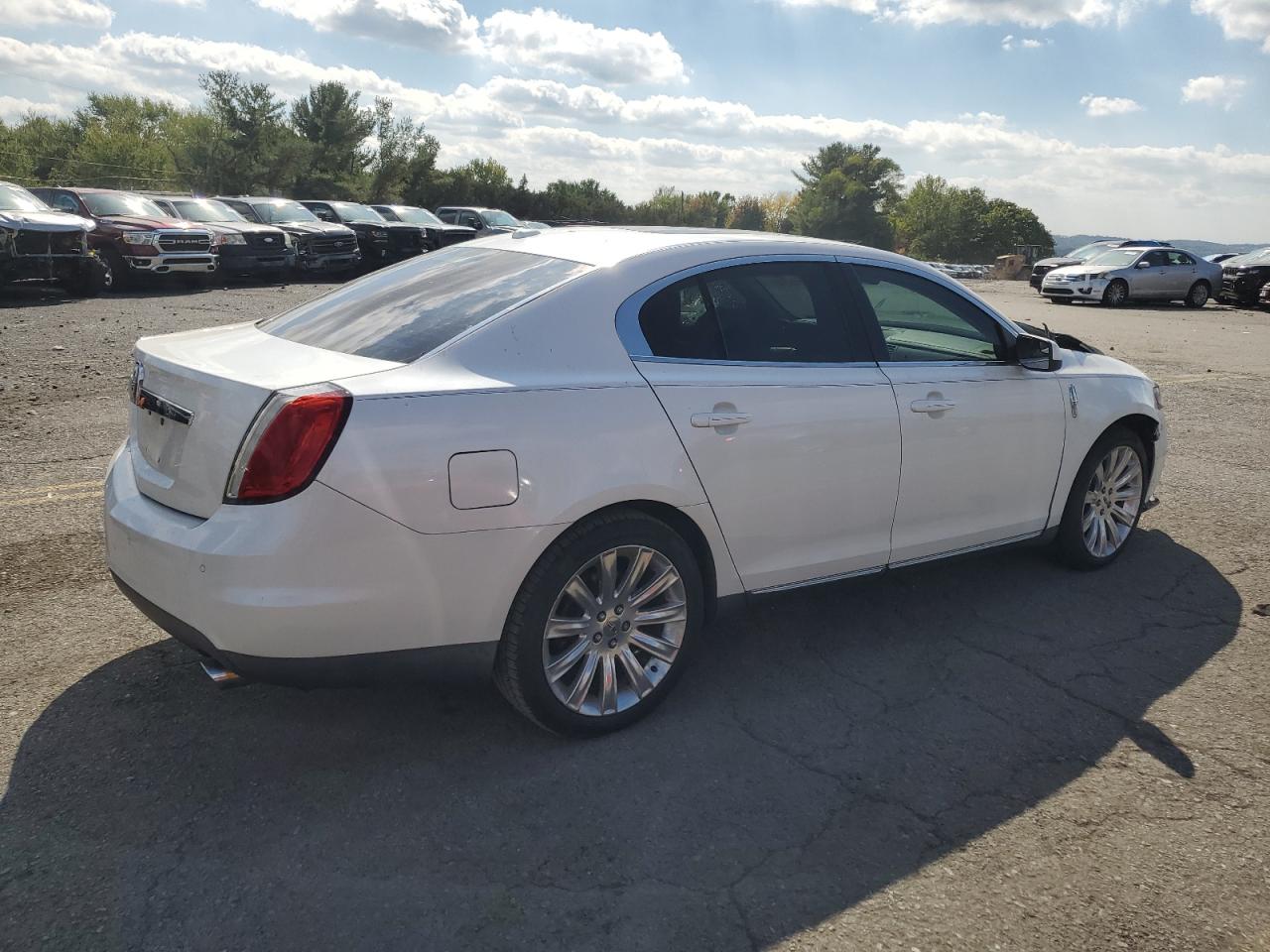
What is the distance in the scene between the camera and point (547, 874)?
2.73 m

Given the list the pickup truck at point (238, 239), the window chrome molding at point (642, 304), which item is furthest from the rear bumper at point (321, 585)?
the pickup truck at point (238, 239)

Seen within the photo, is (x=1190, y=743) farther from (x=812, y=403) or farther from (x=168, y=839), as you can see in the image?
(x=168, y=839)

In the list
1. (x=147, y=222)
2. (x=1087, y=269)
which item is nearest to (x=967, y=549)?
(x=147, y=222)

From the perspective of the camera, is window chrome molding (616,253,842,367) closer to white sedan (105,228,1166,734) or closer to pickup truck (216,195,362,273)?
white sedan (105,228,1166,734)

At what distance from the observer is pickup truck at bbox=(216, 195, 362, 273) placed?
909 inches

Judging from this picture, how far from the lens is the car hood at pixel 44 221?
15477 mm

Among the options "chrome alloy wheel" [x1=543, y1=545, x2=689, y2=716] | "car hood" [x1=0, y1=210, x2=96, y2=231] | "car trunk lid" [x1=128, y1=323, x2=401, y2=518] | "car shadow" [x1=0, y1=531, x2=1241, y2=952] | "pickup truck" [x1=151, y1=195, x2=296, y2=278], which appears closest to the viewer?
"car shadow" [x1=0, y1=531, x2=1241, y2=952]

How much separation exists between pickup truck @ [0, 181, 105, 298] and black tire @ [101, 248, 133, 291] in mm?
1381

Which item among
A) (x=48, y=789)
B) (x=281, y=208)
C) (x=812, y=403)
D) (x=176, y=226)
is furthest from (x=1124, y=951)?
(x=281, y=208)

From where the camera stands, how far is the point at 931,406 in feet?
13.7

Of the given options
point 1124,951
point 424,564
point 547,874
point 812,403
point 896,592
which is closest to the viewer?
point 1124,951

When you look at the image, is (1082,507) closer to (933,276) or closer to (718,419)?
(933,276)

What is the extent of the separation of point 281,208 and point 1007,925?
2530cm

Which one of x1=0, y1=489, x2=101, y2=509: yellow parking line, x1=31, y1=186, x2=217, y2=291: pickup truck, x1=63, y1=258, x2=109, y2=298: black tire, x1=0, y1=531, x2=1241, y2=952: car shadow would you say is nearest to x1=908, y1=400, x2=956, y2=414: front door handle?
x1=0, y1=531, x2=1241, y2=952: car shadow
